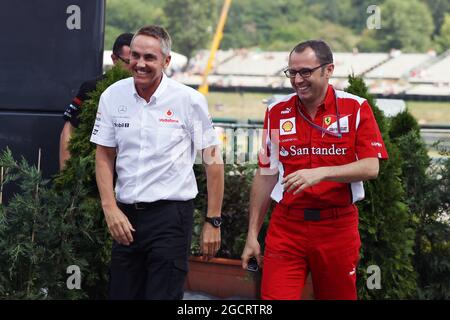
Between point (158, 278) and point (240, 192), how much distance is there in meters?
2.44

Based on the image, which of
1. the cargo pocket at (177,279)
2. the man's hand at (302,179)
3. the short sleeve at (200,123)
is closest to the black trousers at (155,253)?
the cargo pocket at (177,279)

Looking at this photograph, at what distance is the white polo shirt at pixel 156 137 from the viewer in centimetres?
422

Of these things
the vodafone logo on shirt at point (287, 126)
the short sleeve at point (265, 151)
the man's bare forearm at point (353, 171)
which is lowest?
the man's bare forearm at point (353, 171)

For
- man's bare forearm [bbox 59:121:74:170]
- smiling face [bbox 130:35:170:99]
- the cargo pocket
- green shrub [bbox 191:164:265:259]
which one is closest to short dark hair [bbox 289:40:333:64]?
smiling face [bbox 130:35:170:99]

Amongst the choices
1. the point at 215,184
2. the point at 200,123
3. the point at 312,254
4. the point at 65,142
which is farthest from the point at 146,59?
the point at 65,142

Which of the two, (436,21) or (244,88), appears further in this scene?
(436,21)

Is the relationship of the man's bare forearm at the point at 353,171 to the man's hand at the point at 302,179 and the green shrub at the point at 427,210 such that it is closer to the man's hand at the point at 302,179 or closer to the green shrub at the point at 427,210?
the man's hand at the point at 302,179

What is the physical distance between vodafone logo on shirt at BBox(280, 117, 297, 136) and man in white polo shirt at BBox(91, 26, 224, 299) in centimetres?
33

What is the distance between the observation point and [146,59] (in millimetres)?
4195

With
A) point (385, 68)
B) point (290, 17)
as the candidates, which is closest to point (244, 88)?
point (385, 68)

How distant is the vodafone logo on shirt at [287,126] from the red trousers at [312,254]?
0.38 m

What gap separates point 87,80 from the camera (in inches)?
239

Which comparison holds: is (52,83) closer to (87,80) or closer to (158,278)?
(87,80)

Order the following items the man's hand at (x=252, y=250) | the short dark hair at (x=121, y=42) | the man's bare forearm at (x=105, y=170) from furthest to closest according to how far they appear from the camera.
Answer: the short dark hair at (x=121, y=42), the man's hand at (x=252, y=250), the man's bare forearm at (x=105, y=170)
